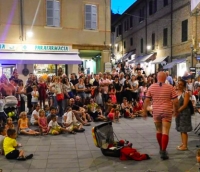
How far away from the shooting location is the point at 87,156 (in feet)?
19.8

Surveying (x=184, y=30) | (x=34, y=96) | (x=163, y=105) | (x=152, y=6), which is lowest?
(x=34, y=96)

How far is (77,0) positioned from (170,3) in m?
9.00

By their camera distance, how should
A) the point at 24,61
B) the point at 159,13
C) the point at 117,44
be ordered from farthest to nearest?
the point at 117,44, the point at 159,13, the point at 24,61

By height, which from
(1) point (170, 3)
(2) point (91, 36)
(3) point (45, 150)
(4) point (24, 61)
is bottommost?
(3) point (45, 150)

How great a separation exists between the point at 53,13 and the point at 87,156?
13.2 m

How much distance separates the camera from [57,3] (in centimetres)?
1772

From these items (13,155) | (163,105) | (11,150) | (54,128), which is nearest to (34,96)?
(54,128)

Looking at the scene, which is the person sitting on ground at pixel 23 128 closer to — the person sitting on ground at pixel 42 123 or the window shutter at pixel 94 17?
the person sitting on ground at pixel 42 123

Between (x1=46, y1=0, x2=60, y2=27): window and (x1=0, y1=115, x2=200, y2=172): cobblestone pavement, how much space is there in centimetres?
1094

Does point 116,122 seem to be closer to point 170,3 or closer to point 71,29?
point 71,29

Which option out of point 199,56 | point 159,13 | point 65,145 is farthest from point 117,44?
point 65,145

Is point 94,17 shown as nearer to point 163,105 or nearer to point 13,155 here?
point 163,105

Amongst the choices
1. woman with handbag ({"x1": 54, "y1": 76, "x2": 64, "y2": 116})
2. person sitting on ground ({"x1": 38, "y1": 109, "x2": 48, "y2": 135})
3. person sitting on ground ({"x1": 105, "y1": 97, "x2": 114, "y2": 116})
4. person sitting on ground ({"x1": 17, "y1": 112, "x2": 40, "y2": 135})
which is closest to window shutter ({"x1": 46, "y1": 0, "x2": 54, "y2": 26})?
woman with handbag ({"x1": 54, "y1": 76, "x2": 64, "y2": 116})

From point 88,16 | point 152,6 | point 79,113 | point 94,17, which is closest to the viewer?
point 79,113
